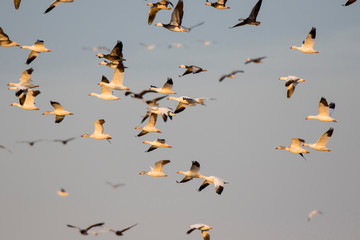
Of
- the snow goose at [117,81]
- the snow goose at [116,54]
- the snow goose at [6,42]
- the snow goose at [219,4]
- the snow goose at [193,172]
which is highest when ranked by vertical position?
the snow goose at [219,4]

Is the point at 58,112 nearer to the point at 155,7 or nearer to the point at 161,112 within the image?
the point at 161,112

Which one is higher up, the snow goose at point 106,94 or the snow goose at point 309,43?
the snow goose at point 309,43

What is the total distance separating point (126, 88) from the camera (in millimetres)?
38406

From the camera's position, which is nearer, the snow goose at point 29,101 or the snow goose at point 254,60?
the snow goose at point 254,60

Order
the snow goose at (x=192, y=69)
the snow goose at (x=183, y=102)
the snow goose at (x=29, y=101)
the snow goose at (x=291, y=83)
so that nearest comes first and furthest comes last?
the snow goose at (x=192, y=69) → the snow goose at (x=291, y=83) → the snow goose at (x=183, y=102) → the snow goose at (x=29, y=101)

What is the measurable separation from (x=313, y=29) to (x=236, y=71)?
6.34 m

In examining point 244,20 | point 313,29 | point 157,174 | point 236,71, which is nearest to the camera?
point 236,71

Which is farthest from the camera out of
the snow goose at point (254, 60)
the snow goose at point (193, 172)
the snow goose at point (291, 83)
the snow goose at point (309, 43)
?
the snow goose at point (193, 172)

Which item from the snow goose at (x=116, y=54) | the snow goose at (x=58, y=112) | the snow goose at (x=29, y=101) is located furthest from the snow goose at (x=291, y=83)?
the snow goose at (x=29, y=101)

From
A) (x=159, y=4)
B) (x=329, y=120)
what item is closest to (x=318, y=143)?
(x=329, y=120)

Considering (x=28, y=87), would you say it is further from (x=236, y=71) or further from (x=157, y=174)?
(x=236, y=71)

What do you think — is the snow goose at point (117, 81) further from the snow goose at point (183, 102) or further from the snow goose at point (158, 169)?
the snow goose at point (158, 169)

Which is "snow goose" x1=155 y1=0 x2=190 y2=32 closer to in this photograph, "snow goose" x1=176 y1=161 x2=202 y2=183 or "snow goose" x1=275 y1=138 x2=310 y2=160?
"snow goose" x1=176 y1=161 x2=202 y2=183

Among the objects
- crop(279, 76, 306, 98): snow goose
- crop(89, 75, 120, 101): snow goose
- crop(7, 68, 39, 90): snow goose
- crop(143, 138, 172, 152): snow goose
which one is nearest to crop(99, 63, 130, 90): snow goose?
crop(89, 75, 120, 101): snow goose
